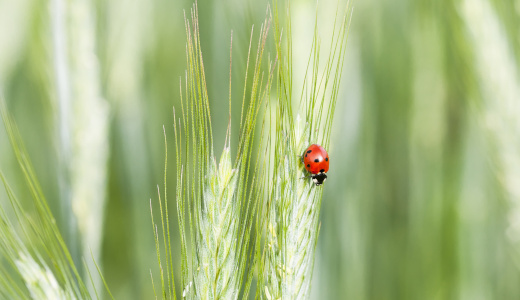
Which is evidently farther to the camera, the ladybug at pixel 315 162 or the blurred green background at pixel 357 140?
the blurred green background at pixel 357 140

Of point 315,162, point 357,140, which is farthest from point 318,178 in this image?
point 357,140

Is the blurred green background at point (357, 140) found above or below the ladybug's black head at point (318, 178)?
above

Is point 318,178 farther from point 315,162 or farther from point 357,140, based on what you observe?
point 357,140

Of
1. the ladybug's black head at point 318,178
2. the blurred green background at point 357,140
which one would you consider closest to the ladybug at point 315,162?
the ladybug's black head at point 318,178

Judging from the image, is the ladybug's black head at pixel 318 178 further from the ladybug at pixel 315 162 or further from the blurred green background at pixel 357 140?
the blurred green background at pixel 357 140

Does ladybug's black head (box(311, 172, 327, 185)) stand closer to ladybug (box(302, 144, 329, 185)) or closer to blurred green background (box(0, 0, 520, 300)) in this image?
ladybug (box(302, 144, 329, 185))
